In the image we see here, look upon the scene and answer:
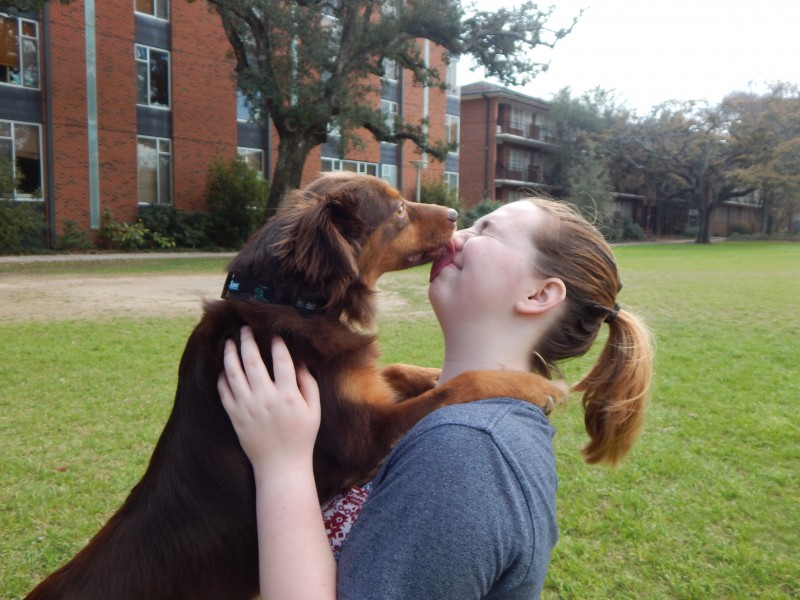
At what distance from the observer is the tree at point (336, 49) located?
74.9 ft

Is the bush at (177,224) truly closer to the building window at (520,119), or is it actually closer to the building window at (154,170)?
the building window at (154,170)

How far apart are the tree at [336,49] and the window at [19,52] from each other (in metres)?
6.65

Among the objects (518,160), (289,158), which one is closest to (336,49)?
(289,158)

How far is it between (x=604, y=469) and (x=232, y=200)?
81.8ft

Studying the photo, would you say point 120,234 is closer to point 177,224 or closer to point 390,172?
point 177,224

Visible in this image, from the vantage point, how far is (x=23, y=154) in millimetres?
23094

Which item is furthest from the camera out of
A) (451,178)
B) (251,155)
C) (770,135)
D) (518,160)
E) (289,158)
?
(518,160)

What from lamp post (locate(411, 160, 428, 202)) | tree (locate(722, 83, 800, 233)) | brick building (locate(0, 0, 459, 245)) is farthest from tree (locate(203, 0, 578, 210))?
tree (locate(722, 83, 800, 233))

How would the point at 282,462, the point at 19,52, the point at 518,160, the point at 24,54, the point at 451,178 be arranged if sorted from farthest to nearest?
the point at 518,160, the point at 451,178, the point at 24,54, the point at 19,52, the point at 282,462

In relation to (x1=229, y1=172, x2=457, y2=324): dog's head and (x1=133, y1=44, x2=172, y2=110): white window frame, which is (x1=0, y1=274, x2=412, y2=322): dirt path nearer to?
(x1=229, y1=172, x2=457, y2=324): dog's head

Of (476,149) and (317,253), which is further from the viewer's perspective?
(476,149)

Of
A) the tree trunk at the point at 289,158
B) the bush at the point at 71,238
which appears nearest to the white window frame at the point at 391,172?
the tree trunk at the point at 289,158

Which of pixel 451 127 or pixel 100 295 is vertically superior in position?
pixel 451 127

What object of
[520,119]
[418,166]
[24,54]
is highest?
[520,119]
